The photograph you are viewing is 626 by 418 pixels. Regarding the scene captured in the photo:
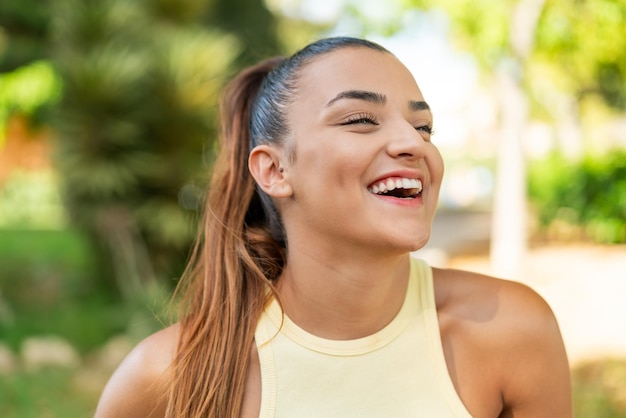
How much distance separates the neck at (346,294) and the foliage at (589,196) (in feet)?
28.8

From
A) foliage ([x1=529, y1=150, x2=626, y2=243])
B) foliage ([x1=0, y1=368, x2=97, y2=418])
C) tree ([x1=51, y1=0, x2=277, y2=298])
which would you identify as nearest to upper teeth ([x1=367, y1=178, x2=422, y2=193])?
foliage ([x1=0, y1=368, x2=97, y2=418])

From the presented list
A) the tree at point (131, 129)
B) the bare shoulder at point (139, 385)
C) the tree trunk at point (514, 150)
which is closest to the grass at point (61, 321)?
the tree at point (131, 129)

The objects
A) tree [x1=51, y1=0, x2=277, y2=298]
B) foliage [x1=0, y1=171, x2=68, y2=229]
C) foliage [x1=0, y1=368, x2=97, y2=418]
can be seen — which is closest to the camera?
foliage [x1=0, y1=368, x2=97, y2=418]

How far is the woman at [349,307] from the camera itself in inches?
62.0

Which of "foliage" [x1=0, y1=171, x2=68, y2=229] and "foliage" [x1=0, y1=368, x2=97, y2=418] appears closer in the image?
"foliage" [x1=0, y1=368, x2=97, y2=418]

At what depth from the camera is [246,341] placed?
171 centimetres

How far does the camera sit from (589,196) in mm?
10617

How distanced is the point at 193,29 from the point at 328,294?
21.4 ft

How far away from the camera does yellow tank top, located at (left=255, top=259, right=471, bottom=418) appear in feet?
5.31

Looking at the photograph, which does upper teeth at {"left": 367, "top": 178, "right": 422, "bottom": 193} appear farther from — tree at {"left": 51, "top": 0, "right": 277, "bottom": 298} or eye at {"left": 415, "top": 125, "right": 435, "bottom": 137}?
tree at {"left": 51, "top": 0, "right": 277, "bottom": 298}

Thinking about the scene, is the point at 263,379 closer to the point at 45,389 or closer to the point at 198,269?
the point at 198,269

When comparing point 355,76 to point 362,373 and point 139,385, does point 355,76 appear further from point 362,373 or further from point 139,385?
point 139,385

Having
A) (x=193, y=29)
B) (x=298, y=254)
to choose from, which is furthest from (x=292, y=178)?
(x=193, y=29)

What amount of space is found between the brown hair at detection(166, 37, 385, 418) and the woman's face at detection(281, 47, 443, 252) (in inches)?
3.1
